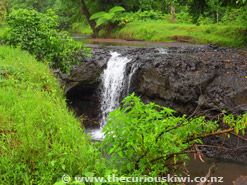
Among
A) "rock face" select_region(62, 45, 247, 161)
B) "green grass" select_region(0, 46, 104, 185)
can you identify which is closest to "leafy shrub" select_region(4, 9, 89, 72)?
"rock face" select_region(62, 45, 247, 161)

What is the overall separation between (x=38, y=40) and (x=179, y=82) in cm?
485

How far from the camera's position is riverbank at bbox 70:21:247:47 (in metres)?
13.8

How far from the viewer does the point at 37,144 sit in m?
2.95

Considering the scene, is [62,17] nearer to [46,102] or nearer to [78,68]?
[78,68]

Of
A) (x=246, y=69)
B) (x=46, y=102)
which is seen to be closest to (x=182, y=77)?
(x=246, y=69)

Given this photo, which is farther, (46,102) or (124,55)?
(124,55)

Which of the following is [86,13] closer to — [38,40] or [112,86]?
[112,86]

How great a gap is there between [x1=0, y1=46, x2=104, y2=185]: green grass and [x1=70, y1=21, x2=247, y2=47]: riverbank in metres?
12.2

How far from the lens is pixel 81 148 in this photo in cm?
308

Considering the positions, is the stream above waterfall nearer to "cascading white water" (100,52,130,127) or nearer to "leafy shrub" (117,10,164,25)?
"cascading white water" (100,52,130,127)

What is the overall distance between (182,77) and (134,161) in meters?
5.63

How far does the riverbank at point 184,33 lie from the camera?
1380 cm

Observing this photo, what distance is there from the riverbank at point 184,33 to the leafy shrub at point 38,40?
32.7 ft

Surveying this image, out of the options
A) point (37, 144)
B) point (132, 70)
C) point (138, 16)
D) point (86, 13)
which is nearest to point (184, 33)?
point (138, 16)
